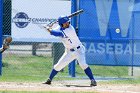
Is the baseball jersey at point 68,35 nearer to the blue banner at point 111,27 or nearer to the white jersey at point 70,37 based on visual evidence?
the white jersey at point 70,37

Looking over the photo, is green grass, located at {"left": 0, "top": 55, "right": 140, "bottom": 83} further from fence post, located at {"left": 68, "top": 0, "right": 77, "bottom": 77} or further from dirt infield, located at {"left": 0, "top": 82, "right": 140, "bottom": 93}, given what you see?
dirt infield, located at {"left": 0, "top": 82, "right": 140, "bottom": 93}

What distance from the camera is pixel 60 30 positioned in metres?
13.6

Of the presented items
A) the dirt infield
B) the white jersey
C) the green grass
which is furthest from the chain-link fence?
the white jersey

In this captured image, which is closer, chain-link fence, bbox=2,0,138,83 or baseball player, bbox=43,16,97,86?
baseball player, bbox=43,16,97,86

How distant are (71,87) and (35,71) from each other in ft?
14.5

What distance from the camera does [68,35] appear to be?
44.5 feet

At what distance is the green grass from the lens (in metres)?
15.7

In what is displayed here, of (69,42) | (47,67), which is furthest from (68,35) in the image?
(47,67)

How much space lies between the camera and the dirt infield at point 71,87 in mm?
12609

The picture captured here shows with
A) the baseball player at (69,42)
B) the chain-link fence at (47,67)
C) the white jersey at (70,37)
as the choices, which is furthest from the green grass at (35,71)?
the white jersey at (70,37)

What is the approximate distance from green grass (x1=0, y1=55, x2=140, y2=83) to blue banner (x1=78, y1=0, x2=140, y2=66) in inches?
34.3

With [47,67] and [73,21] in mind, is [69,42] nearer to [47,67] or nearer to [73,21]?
[73,21]

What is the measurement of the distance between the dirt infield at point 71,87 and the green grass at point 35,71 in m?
1.31

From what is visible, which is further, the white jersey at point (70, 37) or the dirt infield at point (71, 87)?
the white jersey at point (70, 37)
